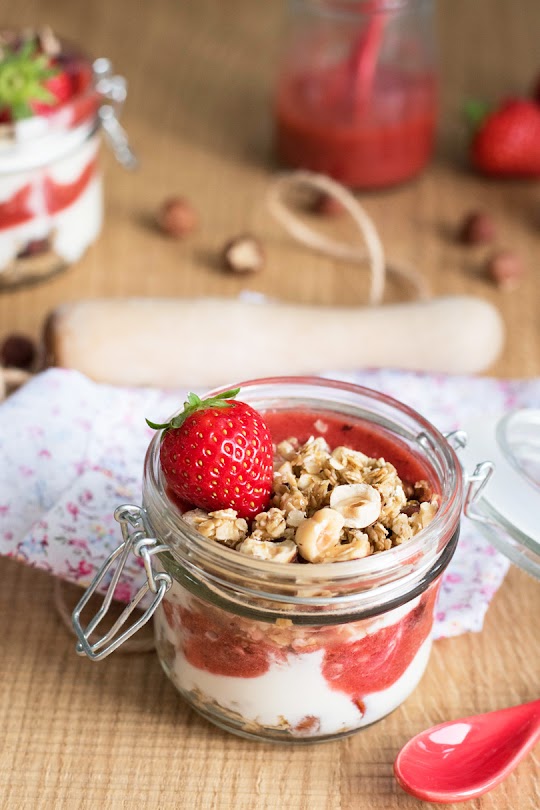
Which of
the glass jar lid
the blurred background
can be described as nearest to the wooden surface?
the blurred background

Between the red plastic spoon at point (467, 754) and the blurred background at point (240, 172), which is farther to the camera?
the blurred background at point (240, 172)

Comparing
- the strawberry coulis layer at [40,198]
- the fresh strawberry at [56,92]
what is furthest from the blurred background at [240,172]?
the fresh strawberry at [56,92]

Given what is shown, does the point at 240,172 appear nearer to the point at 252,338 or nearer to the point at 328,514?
the point at 252,338

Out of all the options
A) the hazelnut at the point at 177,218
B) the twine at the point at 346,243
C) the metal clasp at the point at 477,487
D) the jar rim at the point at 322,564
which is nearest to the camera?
the jar rim at the point at 322,564

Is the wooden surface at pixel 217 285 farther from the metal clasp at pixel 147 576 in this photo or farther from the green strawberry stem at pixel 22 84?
the green strawberry stem at pixel 22 84

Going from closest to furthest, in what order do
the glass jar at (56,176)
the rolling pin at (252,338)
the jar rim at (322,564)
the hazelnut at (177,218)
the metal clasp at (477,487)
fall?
the jar rim at (322,564), the metal clasp at (477,487), the rolling pin at (252,338), the glass jar at (56,176), the hazelnut at (177,218)

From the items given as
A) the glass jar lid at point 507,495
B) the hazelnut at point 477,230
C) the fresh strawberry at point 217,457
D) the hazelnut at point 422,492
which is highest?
the fresh strawberry at point 217,457

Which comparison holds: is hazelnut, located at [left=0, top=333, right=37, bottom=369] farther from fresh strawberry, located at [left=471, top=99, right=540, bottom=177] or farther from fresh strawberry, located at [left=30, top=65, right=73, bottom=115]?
fresh strawberry, located at [left=471, top=99, right=540, bottom=177]

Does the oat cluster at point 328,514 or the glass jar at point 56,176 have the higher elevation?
the oat cluster at point 328,514
